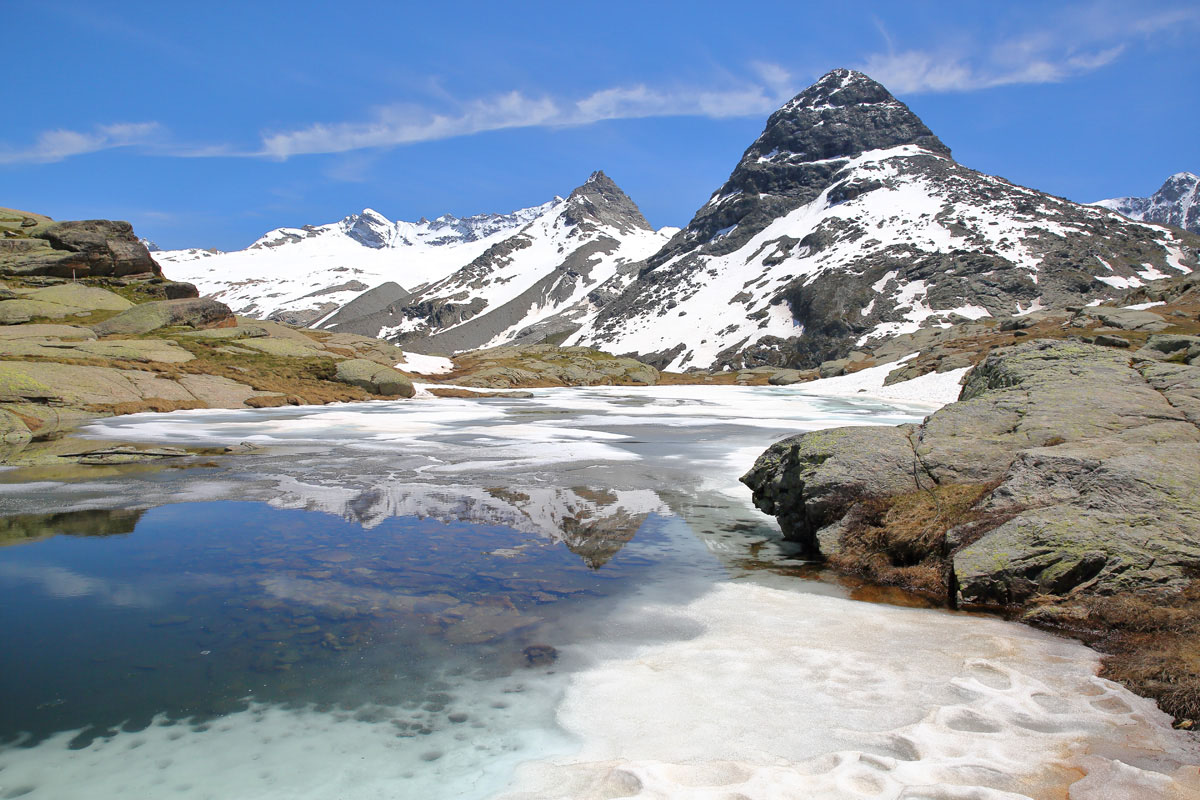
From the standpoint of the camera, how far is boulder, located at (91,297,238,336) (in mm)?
35938

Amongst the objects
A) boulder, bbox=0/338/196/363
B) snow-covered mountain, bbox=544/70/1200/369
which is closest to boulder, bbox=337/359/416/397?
boulder, bbox=0/338/196/363

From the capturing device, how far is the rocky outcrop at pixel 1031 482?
20.4ft

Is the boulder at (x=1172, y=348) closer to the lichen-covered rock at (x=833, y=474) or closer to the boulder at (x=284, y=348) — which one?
the lichen-covered rock at (x=833, y=474)

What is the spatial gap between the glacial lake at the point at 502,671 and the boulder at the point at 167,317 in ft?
100

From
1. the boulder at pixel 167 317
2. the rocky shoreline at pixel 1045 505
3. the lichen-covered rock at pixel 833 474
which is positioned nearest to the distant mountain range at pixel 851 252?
the boulder at pixel 167 317

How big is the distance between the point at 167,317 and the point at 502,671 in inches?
1640

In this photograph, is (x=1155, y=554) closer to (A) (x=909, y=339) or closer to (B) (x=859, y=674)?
(B) (x=859, y=674)

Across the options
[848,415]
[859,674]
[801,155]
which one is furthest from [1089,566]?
[801,155]

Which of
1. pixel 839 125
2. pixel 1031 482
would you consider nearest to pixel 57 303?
pixel 1031 482

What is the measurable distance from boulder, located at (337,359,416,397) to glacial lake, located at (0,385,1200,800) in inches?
1098

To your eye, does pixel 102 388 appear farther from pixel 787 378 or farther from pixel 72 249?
pixel 787 378

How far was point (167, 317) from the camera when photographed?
38.1 m

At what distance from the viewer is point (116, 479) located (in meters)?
12.8

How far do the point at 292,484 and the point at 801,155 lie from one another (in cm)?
18984
